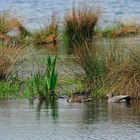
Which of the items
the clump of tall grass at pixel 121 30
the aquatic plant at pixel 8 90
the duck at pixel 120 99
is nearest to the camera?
the duck at pixel 120 99

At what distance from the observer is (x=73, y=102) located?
15516 millimetres

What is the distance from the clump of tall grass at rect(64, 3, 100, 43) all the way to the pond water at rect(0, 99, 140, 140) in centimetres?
1346

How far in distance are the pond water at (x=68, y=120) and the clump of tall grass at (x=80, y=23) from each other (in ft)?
44.2

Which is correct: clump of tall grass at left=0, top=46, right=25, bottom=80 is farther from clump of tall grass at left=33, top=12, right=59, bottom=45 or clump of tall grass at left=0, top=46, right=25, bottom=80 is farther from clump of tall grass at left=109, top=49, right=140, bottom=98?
clump of tall grass at left=33, top=12, right=59, bottom=45

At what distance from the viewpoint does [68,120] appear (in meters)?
13.5

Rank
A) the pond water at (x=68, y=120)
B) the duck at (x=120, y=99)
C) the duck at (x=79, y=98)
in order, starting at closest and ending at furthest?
the pond water at (x=68, y=120) < the duck at (x=120, y=99) < the duck at (x=79, y=98)

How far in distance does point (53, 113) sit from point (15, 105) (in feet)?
Answer: 3.52

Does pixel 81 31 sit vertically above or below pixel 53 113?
above

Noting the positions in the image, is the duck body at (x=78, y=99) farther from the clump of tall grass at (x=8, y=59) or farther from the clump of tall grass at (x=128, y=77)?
the clump of tall grass at (x=8, y=59)

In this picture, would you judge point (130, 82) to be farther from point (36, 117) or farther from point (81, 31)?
point (81, 31)

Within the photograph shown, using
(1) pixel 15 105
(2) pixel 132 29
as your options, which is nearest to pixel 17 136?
(1) pixel 15 105

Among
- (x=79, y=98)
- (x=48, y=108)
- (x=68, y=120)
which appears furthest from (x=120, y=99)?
(x=68, y=120)

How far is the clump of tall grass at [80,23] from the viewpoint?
28906mm

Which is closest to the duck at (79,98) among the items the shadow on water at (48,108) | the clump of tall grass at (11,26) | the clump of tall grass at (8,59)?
the shadow on water at (48,108)
